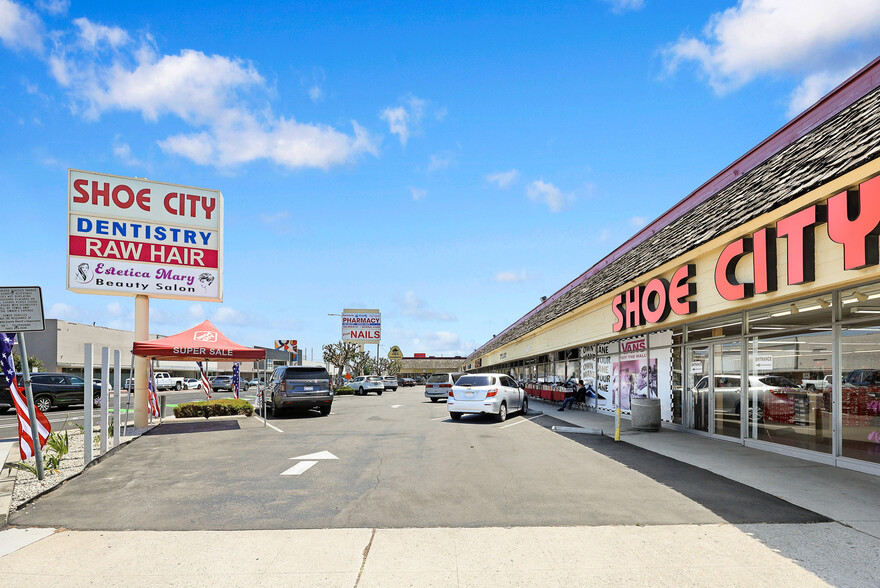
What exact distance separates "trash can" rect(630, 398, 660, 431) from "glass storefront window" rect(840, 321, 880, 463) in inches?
219

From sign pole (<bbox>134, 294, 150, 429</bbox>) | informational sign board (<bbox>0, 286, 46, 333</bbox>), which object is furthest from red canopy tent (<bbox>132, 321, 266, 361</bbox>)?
informational sign board (<bbox>0, 286, 46, 333</bbox>)

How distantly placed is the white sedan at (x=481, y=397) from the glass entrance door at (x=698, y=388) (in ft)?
19.8

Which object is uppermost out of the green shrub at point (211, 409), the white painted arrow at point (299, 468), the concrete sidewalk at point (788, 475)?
the concrete sidewalk at point (788, 475)

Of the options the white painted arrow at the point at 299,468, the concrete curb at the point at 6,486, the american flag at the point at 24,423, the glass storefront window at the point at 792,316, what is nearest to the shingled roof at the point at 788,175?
the glass storefront window at the point at 792,316

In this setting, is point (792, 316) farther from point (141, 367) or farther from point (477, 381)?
point (141, 367)

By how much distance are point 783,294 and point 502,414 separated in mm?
11519

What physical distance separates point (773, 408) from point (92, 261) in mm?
17899

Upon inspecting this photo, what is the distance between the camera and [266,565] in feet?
17.2

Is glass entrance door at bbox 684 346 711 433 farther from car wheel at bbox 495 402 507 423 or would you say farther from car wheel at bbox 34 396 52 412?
car wheel at bbox 34 396 52 412

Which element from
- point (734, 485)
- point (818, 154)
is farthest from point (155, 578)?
point (818, 154)

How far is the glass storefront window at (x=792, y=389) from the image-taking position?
10180mm

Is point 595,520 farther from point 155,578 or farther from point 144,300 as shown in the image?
point 144,300

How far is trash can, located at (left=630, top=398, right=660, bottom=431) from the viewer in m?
15.1

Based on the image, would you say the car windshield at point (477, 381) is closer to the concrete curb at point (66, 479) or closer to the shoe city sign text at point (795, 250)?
the shoe city sign text at point (795, 250)
